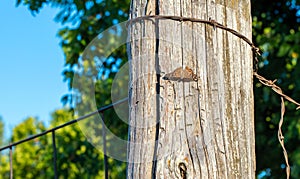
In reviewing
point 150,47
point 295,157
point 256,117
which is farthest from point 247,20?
point 256,117

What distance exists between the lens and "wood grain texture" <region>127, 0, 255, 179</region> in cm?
144

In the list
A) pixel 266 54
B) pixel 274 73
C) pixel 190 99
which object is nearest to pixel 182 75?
pixel 190 99

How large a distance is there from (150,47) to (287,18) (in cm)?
389

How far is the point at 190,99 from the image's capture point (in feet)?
4.78

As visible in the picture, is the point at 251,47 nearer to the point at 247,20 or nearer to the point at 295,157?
the point at 247,20

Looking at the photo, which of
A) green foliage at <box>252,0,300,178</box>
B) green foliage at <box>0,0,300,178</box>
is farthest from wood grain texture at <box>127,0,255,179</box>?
green foliage at <box>252,0,300,178</box>

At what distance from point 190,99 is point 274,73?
147 inches

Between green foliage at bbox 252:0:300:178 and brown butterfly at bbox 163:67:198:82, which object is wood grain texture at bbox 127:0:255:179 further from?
green foliage at bbox 252:0:300:178

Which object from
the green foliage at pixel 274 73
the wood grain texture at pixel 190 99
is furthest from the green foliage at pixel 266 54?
the wood grain texture at pixel 190 99

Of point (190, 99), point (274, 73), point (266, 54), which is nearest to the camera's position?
point (190, 99)

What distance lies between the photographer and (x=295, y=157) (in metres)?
4.52

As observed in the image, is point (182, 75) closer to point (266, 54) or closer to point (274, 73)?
point (274, 73)

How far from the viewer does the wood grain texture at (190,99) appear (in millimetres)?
1440

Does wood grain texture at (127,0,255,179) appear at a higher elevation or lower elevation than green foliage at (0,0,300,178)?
lower
